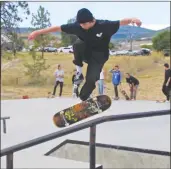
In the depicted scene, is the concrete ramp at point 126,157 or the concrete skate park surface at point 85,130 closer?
the concrete ramp at point 126,157

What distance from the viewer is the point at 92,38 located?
11.5 ft

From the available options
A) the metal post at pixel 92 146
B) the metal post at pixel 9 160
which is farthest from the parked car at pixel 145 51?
the metal post at pixel 9 160

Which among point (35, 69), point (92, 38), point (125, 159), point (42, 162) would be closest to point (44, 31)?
point (92, 38)

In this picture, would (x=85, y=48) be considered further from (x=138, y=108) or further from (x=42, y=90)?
(x=42, y=90)

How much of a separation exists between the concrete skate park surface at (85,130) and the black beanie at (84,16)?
2.55 meters

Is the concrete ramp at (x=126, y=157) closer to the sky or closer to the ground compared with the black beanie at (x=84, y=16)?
closer to the ground

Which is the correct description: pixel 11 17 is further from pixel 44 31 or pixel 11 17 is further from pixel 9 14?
pixel 44 31

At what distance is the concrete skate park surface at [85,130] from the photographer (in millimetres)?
6689

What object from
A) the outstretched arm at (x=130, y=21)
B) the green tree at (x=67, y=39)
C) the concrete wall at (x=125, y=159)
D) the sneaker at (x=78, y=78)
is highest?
the outstretched arm at (x=130, y=21)

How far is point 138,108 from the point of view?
34.8 feet

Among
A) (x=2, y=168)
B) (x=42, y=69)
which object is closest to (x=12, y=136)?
(x=2, y=168)

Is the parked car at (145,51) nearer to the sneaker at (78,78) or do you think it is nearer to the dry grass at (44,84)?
the sneaker at (78,78)

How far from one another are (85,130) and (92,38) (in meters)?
4.58

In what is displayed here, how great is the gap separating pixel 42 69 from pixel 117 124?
453 centimetres
